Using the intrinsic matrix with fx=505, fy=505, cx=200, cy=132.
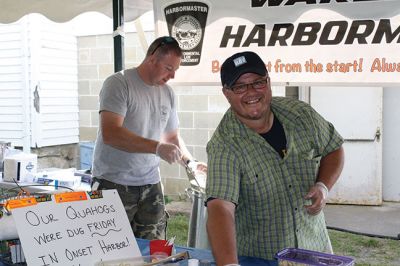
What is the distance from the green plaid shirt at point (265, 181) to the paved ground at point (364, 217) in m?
3.59

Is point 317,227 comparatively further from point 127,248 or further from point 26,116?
point 26,116

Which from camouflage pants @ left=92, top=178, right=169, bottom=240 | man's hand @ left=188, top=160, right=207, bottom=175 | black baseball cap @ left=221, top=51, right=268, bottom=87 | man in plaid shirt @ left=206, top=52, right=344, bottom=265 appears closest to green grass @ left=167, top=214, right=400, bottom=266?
camouflage pants @ left=92, top=178, right=169, bottom=240

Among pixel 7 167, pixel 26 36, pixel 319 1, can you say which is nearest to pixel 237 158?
pixel 319 1

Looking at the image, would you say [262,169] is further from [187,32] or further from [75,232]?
[187,32]

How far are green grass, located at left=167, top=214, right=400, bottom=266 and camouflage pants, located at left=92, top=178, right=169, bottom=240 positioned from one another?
216 centimetres

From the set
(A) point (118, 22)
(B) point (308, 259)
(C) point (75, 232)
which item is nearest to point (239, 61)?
(B) point (308, 259)

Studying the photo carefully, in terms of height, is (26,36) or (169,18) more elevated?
(26,36)

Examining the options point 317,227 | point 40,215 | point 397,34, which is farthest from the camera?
→ point 397,34

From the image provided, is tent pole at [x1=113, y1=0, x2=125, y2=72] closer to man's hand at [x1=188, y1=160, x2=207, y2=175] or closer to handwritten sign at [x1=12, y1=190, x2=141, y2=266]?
man's hand at [x1=188, y1=160, x2=207, y2=175]

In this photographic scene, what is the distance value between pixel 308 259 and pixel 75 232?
0.84 m

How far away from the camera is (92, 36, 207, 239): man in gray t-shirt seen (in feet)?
9.78

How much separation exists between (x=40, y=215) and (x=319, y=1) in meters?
2.02

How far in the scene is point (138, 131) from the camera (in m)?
3.08

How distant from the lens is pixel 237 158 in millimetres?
2029
